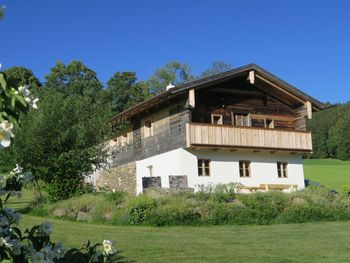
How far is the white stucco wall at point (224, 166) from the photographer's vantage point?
22.9m

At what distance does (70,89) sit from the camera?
53156 mm

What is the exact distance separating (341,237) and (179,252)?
224 inches

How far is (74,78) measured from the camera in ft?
184

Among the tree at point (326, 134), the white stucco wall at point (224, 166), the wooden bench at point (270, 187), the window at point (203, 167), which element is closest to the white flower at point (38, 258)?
the wooden bench at point (270, 187)

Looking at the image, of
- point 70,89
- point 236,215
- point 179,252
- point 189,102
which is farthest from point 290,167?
point 70,89

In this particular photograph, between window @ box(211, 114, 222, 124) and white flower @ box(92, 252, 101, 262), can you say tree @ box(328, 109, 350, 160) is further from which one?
white flower @ box(92, 252, 101, 262)

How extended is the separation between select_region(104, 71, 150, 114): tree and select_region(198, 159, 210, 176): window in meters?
32.0

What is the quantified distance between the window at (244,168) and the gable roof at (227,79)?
14.8 ft

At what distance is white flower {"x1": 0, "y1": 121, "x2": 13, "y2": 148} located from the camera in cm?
264

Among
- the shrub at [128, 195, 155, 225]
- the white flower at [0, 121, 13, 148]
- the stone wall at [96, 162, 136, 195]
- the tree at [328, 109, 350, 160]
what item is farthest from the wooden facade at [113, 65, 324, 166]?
the tree at [328, 109, 350, 160]

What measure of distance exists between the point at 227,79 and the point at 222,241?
13.1 meters

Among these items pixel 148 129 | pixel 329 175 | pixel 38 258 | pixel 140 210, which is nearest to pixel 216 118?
pixel 148 129

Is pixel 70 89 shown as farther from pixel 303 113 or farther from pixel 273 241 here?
pixel 273 241

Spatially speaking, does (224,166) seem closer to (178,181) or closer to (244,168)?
(244,168)
